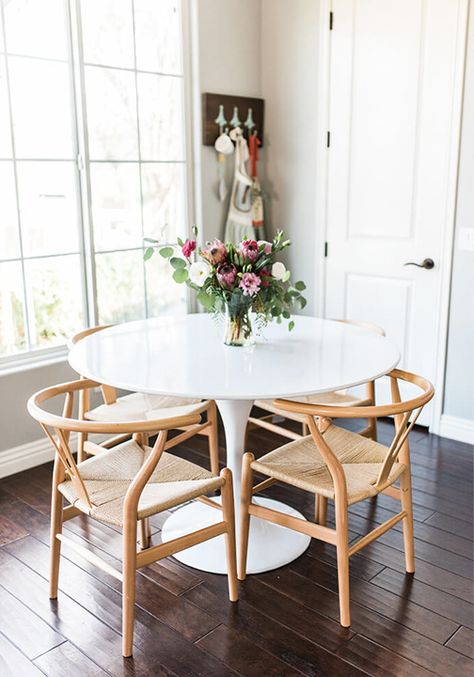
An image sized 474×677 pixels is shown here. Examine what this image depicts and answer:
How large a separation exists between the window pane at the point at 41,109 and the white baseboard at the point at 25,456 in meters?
1.35

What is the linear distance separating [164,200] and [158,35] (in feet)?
2.78

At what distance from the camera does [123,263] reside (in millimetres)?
3557

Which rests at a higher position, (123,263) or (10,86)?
(10,86)

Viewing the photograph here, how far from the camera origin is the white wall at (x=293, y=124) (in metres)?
3.80

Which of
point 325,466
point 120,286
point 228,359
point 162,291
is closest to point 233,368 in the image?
point 228,359

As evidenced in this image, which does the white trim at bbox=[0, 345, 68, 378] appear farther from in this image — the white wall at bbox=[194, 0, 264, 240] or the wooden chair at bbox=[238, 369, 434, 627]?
the wooden chair at bbox=[238, 369, 434, 627]

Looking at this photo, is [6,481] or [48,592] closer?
[48,592]

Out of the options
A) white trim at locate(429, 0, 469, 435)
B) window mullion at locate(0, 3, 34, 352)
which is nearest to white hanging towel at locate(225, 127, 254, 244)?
white trim at locate(429, 0, 469, 435)

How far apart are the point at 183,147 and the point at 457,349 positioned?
5.98ft

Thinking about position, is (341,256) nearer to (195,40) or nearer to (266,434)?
(266,434)

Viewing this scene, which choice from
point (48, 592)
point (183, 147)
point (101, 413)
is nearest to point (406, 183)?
point (183, 147)

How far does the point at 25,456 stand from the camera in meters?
3.21

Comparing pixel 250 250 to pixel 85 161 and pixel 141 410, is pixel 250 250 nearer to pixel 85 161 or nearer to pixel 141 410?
pixel 141 410

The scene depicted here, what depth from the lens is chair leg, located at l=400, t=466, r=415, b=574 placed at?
232 centimetres
